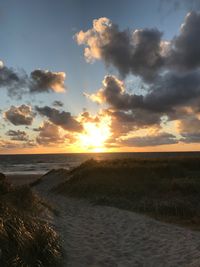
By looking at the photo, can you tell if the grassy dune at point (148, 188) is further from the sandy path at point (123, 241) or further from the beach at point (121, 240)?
the sandy path at point (123, 241)

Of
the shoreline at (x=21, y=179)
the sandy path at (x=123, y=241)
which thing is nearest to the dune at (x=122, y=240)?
the sandy path at (x=123, y=241)

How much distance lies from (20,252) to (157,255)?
176 inches

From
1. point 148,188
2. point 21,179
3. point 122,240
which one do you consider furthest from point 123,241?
point 21,179

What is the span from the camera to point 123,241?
12.7 meters

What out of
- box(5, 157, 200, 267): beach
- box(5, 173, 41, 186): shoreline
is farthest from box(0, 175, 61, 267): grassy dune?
box(5, 173, 41, 186): shoreline

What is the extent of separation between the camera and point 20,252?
8.66 meters

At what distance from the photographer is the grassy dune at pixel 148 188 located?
18.2m

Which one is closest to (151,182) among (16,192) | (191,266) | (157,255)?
(16,192)

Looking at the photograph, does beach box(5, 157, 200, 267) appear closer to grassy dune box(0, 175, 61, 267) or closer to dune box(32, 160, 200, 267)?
dune box(32, 160, 200, 267)

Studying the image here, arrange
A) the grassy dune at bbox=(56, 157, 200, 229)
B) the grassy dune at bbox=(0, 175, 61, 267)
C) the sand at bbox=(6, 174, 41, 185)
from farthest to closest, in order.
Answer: the sand at bbox=(6, 174, 41, 185), the grassy dune at bbox=(56, 157, 200, 229), the grassy dune at bbox=(0, 175, 61, 267)

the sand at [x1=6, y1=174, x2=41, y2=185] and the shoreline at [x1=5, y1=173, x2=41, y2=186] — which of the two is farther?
the sand at [x1=6, y1=174, x2=41, y2=185]

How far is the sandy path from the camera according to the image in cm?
1021

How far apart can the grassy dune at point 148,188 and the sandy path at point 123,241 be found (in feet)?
6.37

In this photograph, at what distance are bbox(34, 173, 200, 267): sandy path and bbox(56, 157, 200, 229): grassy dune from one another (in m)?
1.94
